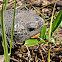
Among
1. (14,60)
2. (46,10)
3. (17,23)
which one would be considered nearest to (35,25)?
(17,23)

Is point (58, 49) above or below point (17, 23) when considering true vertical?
below

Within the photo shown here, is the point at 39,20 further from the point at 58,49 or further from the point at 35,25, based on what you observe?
the point at 58,49

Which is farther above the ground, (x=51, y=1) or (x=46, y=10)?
(x=51, y=1)

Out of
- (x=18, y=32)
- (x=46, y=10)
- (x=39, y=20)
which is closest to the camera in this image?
(x=18, y=32)

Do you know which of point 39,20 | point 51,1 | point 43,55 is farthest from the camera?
point 51,1

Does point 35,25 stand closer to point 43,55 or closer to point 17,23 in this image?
point 17,23

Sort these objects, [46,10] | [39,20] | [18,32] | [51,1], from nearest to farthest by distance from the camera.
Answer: [18,32], [39,20], [46,10], [51,1]

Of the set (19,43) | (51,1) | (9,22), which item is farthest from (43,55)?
(51,1)

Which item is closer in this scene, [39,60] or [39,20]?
[39,60]

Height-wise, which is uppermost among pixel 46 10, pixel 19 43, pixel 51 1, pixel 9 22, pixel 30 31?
pixel 51 1
